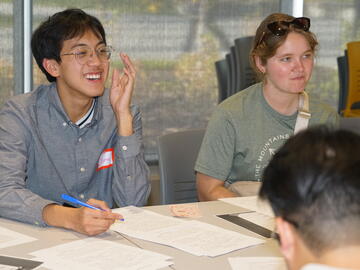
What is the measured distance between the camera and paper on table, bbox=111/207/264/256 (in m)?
1.98

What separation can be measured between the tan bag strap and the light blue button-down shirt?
712mm

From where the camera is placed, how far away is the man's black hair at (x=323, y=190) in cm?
97

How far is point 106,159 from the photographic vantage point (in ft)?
9.06

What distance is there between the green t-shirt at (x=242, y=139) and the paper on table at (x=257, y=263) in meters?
0.96

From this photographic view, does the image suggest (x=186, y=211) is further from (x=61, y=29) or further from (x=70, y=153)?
(x=61, y=29)

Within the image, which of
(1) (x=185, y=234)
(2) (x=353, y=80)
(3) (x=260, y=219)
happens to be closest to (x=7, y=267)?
(1) (x=185, y=234)

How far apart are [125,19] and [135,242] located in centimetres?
A: 396

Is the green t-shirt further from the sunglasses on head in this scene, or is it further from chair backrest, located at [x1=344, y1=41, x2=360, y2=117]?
chair backrest, located at [x1=344, y1=41, x2=360, y2=117]

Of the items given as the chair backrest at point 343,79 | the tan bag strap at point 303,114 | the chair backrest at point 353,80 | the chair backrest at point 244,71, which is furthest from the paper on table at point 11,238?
the chair backrest at point 343,79

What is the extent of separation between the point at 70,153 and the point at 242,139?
0.75 metres


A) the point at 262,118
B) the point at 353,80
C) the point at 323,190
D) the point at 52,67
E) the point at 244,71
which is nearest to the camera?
the point at 323,190

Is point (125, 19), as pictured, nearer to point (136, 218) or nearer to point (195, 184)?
point (195, 184)

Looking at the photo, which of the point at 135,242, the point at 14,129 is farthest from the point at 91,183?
the point at 135,242

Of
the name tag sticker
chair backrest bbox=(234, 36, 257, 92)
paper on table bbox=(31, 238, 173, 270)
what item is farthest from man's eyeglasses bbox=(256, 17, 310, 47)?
chair backrest bbox=(234, 36, 257, 92)
